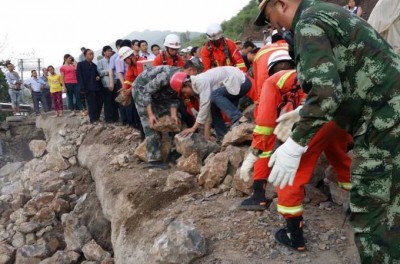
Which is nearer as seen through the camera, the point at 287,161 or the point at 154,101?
the point at 287,161

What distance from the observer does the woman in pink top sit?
1007 cm

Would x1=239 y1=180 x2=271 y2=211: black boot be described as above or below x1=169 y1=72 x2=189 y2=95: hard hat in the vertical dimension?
below

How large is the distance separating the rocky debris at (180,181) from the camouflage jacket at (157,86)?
A: 3.66 ft

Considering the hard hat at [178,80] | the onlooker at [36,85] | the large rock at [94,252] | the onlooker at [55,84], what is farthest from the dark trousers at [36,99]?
the hard hat at [178,80]

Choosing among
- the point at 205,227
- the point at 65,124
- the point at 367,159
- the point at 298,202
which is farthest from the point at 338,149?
the point at 65,124

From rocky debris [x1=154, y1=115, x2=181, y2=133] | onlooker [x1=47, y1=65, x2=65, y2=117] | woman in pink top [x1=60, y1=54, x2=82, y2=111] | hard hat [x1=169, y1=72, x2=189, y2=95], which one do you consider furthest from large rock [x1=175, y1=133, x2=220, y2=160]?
onlooker [x1=47, y1=65, x2=65, y2=117]

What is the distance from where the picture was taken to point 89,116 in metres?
9.02

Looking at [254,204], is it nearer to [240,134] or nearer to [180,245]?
[180,245]

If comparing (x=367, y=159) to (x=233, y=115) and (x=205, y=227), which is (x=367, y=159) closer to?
(x=205, y=227)

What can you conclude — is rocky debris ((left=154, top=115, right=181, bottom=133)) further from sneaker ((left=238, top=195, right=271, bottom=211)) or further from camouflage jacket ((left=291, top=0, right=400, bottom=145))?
camouflage jacket ((left=291, top=0, right=400, bottom=145))

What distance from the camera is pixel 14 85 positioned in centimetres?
1196

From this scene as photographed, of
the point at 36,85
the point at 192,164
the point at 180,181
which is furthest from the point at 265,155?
the point at 36,85

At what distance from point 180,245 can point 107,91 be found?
19.4 ft

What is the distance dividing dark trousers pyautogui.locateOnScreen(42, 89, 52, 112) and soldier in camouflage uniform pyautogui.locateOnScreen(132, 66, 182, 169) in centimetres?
830
